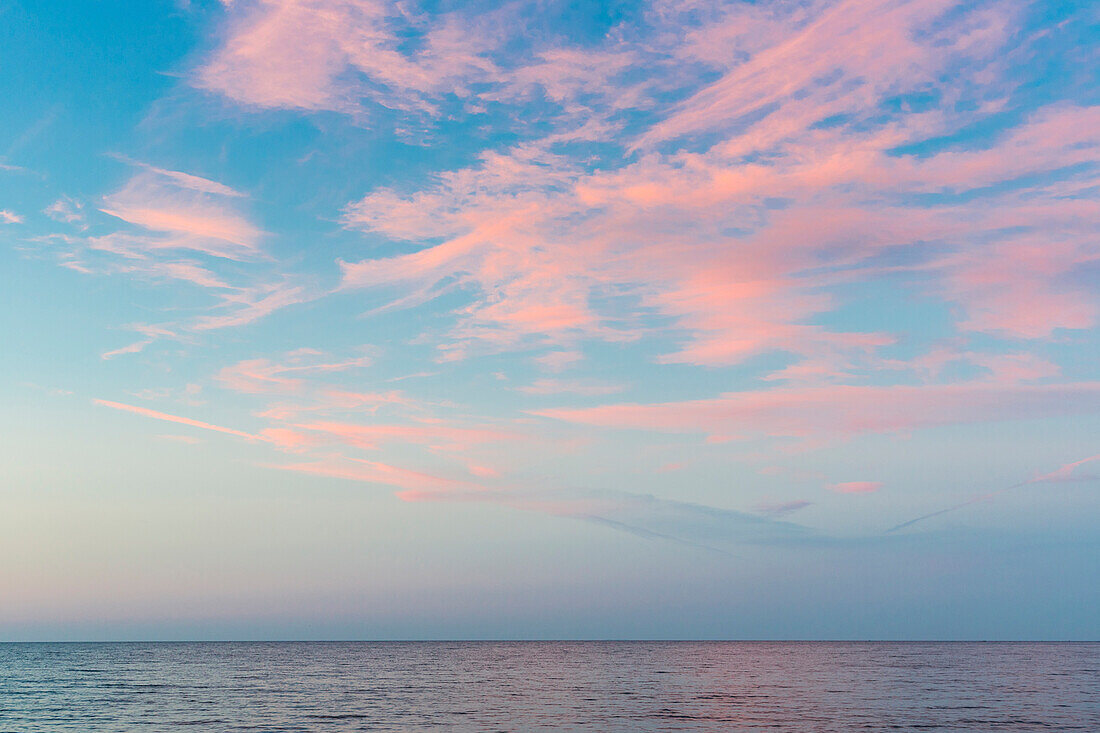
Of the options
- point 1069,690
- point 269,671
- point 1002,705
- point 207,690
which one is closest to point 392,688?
point 207,690

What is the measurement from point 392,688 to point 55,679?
161ft

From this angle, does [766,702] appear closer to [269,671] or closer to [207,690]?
[207,690]

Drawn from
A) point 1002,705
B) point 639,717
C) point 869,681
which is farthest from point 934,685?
point 639,717

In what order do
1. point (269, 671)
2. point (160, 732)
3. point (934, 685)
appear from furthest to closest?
point (269, 671)
point (934, 685)
point (160, 732)

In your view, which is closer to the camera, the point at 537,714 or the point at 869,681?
the point at 537,714

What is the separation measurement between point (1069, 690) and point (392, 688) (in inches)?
2695

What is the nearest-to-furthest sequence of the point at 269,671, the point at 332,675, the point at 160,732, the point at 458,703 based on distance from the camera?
1. the point at 160,732
2. the point at 458,703
3. the point at 332,675
4. the point at 269,671

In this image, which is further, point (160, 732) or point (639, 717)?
point (639, 717)

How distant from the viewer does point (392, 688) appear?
88.9 meters

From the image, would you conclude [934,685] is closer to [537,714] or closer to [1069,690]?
[1069,690]

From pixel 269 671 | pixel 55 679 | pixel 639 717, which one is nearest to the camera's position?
pixel 639 717

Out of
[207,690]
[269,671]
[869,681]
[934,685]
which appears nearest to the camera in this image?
[207,690]

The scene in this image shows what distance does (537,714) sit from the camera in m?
60.9

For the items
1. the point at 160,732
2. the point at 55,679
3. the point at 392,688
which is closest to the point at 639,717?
the point at 160,732
